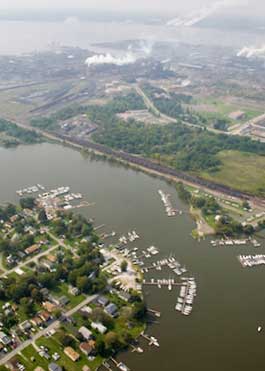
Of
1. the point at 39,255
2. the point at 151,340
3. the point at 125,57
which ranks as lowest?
the point at 151,340

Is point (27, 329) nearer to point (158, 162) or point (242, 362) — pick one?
point (242, 362)

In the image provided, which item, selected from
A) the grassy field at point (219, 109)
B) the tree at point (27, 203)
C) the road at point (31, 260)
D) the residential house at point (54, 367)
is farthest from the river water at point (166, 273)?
the grassy field at point (219, 109)

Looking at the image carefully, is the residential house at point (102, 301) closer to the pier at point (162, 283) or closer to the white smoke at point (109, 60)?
the pier at point (162, 283)

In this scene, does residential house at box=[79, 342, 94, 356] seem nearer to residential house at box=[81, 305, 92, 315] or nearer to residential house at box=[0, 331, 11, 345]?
residential house at box=[81, 305, 92, 315]

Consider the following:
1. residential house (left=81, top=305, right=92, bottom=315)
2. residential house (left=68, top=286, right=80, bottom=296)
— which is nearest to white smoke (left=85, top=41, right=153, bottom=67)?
residential house (left=68, top=286, right=80, bottom=296)

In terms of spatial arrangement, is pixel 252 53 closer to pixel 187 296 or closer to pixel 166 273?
pixel 166 273

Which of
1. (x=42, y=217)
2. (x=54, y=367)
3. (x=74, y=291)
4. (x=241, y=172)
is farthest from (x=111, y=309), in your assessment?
(x=241, y=172)
